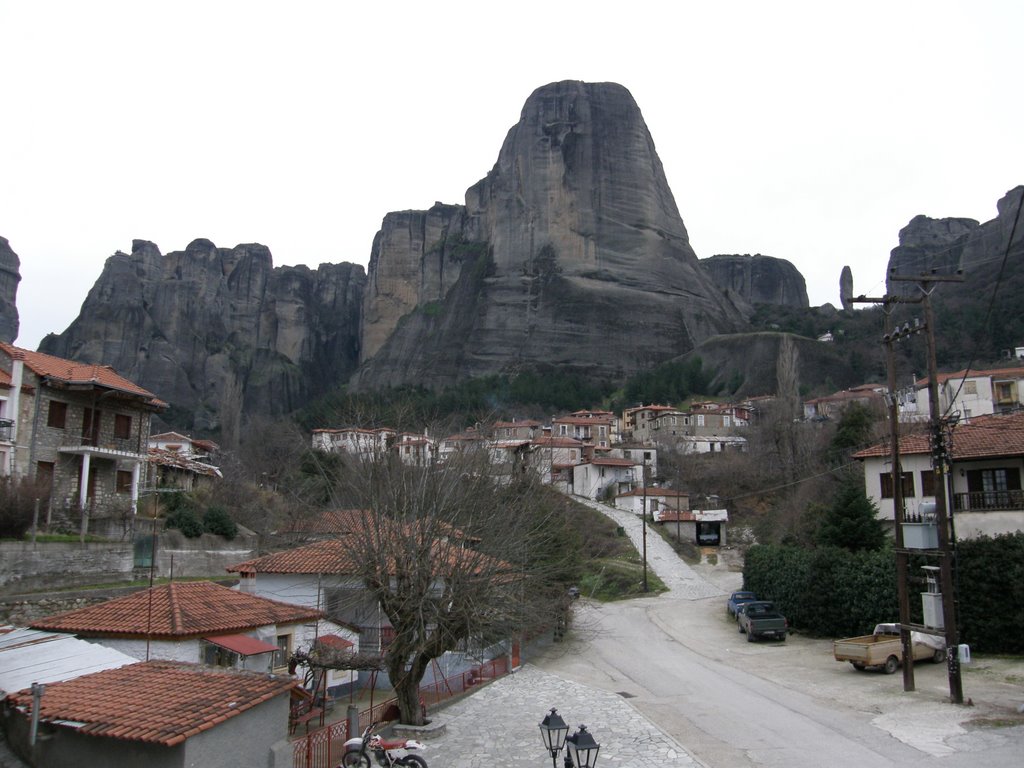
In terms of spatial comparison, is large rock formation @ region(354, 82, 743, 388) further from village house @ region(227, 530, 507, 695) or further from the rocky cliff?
village house @ region(227, 530, 507, 695)

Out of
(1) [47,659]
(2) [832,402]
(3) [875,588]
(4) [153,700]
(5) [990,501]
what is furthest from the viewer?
(2) [832,402]

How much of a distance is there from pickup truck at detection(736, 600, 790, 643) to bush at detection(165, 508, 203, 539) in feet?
66.1

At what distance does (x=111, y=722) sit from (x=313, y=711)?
306 inches

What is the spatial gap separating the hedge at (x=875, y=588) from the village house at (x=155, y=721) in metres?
15.0

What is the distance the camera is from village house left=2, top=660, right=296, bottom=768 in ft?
33.5

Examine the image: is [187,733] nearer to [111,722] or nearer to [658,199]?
[111,722]

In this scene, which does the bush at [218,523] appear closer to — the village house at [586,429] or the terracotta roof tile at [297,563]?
the terracotta roof tile at [297,563]

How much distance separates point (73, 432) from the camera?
1161 inches

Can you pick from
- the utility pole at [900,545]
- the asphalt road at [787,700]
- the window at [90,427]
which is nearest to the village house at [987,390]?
the asphalt road at [787,700]

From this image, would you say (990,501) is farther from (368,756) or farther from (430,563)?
(368,756)

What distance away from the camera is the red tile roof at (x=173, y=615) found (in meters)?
15.9

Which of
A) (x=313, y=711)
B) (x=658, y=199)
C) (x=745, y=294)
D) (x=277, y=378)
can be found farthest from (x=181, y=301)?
(x=313, y=711)

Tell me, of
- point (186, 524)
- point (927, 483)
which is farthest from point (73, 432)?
point (927, 483)

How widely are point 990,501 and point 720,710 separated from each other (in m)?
14.2
